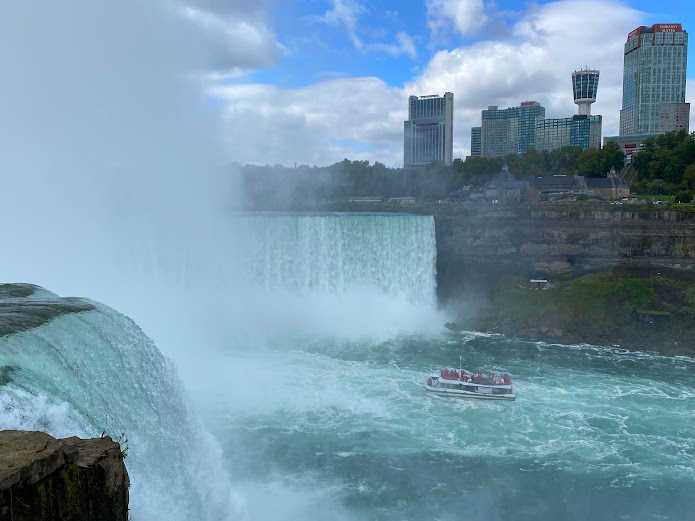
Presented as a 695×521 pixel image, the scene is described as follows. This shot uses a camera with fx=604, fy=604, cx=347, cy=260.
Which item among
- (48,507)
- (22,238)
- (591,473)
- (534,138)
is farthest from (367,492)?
(534,138)

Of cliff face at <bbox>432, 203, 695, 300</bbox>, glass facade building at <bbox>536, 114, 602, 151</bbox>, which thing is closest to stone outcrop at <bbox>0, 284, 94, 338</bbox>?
cliff face at <bbox>432, 203, 695, 300</bbox>

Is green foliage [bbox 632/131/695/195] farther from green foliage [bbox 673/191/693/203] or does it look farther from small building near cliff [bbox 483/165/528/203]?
small building near cliff [bbox 483/165/528/203]

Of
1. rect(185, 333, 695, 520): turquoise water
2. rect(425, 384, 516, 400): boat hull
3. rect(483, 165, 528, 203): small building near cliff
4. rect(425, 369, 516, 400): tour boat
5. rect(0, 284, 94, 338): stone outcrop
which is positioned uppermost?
rect(483, 165, 528, 203): small building near cliff

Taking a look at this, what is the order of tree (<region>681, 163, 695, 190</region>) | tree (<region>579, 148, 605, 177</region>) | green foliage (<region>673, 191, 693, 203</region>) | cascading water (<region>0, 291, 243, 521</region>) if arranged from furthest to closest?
tree (<region>579, 148, 605, 177</region>) → tree (<region>681, 163, 695, 190</region>) → green foliage (<region>673, 191, 693, 203</region>) → cascading water (<region>0, 291, 243, 521</region>)

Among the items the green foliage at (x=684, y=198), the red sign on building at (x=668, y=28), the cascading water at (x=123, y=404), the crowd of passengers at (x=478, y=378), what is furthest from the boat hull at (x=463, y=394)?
the red sign on building at (x=668, y=28)

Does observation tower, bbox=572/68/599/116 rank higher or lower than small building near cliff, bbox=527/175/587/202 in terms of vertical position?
higher

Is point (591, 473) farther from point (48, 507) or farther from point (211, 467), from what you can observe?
point (48, 507)
